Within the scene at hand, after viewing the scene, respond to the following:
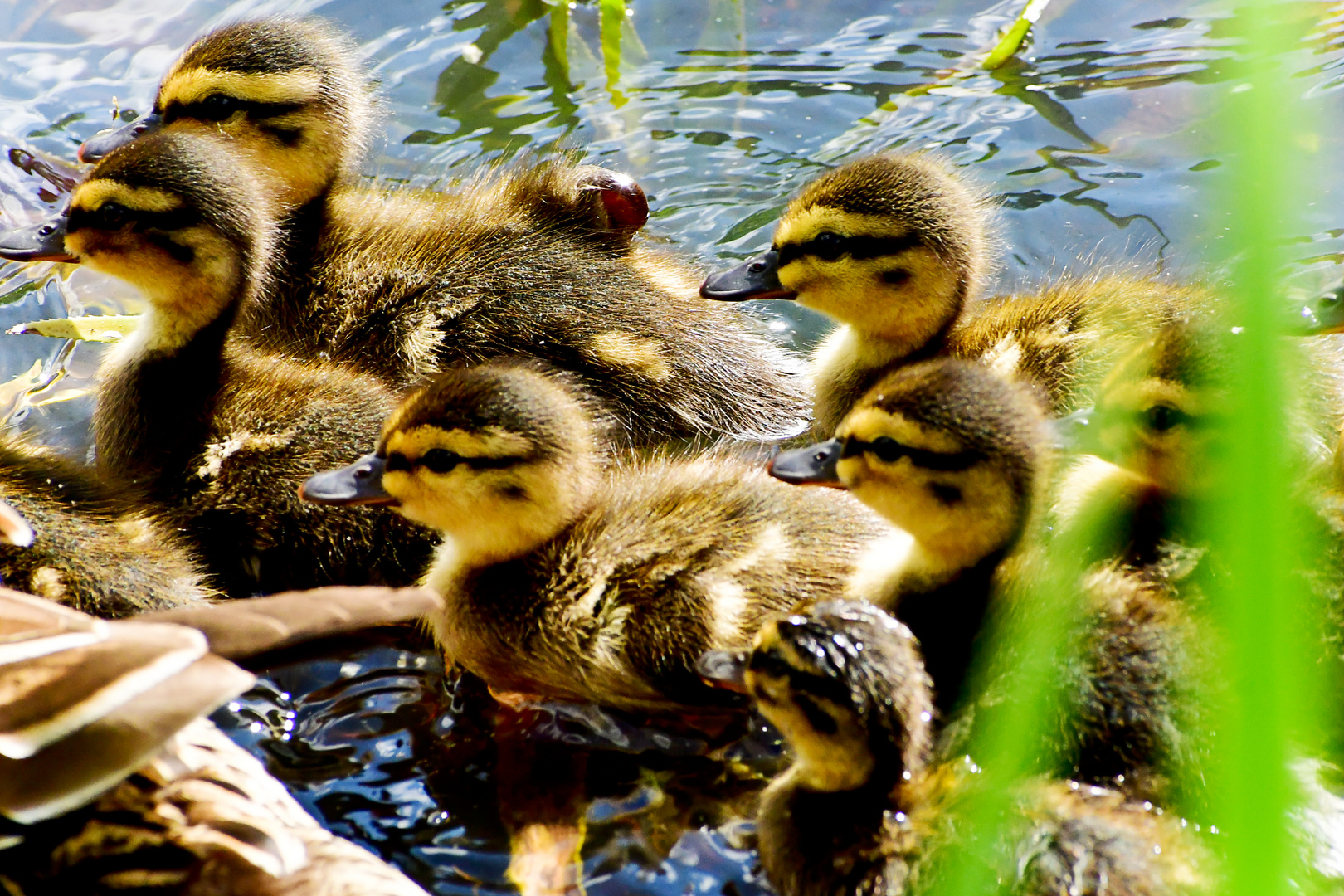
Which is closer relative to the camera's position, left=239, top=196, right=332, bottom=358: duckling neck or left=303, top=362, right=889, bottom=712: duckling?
left=303, top=362, right=889, bottom=712: duckling

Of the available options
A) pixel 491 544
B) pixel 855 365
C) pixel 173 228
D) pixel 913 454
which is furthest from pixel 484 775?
pixel 173 228

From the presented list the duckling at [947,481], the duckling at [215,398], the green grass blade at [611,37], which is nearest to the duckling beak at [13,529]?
the duckling at [215,398]

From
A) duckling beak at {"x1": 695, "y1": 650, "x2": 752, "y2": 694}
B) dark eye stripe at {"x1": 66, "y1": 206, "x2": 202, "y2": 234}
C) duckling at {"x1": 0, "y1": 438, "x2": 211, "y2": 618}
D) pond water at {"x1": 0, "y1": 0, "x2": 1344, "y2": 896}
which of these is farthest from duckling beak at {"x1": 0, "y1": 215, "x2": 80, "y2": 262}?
duckling beak at {"x1": 695, "y1": 650, "x2": 752, "y2": 694}

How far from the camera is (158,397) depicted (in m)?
2.95

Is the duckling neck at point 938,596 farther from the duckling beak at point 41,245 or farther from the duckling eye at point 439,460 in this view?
the duckling beak at point 41,245

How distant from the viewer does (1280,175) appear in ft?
1.77

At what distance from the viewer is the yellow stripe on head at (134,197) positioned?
2.92 m

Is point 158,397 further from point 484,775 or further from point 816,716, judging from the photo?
point 816,716

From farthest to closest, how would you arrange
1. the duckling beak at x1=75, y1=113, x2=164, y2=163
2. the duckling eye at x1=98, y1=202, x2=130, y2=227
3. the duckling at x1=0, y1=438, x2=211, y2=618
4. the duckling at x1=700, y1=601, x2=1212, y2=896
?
the duckling beak at x1=75, y1=113, x2=164, y2=163 → the duckling eye at x1=98, y1=202, x2=130, y2=227 → the duckling at x1=0, y1=438, x2=211, y2=618 → the duckling at x1=700, y1=601, x2=1212, y2=896

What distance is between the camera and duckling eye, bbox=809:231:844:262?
9.62 ft

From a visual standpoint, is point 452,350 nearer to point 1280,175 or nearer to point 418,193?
point 418,193

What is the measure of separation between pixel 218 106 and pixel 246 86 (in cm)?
9

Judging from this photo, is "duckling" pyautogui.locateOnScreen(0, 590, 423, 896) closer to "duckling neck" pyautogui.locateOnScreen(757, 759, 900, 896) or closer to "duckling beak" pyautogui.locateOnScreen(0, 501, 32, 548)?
"duckling beak" pyautogui.locateOnScreen(0, 501, 32, 548)

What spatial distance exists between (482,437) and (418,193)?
1.32 meters
